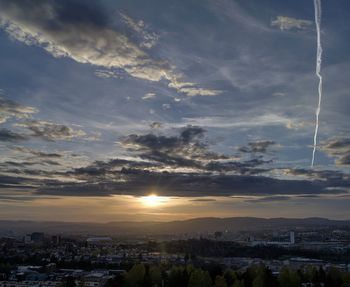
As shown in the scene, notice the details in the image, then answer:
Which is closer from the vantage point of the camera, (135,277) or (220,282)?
(220,282)

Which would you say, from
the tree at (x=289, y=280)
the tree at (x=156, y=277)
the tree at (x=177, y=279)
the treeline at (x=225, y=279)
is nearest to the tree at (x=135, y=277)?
the treeline at (x=225, y=279)

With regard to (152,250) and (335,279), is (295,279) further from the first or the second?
(152,250)

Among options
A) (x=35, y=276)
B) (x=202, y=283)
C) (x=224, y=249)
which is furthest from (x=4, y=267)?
(x=224, y=249)

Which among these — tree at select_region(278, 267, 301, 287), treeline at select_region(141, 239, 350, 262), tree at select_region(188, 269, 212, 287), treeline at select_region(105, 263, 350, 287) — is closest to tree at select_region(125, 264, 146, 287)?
treeline at select_region(105, 263, 350, 287)

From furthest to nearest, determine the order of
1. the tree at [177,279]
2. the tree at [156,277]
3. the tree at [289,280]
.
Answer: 1. the tree at [156,277]
2. the tree at [177,279]
3. the tree at [289,280]

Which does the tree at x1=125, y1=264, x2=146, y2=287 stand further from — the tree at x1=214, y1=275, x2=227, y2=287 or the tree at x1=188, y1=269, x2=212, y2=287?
the tree at x1=214, y1=275, x2=227, y2=287


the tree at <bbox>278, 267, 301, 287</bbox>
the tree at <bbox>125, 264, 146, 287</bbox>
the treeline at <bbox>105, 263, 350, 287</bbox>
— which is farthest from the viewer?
the tree at <bbox>125, 264, 146, 287</bbox>

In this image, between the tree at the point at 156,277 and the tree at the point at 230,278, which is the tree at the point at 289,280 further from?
the tree at the point at 156,277

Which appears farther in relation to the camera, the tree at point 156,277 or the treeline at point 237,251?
the treeline at point 237,251

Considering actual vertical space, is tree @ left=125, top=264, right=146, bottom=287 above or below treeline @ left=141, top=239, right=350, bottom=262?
above

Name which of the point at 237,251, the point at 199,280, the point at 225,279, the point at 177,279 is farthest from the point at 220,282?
the point at 237,251

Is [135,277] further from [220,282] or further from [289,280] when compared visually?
[289,280]
